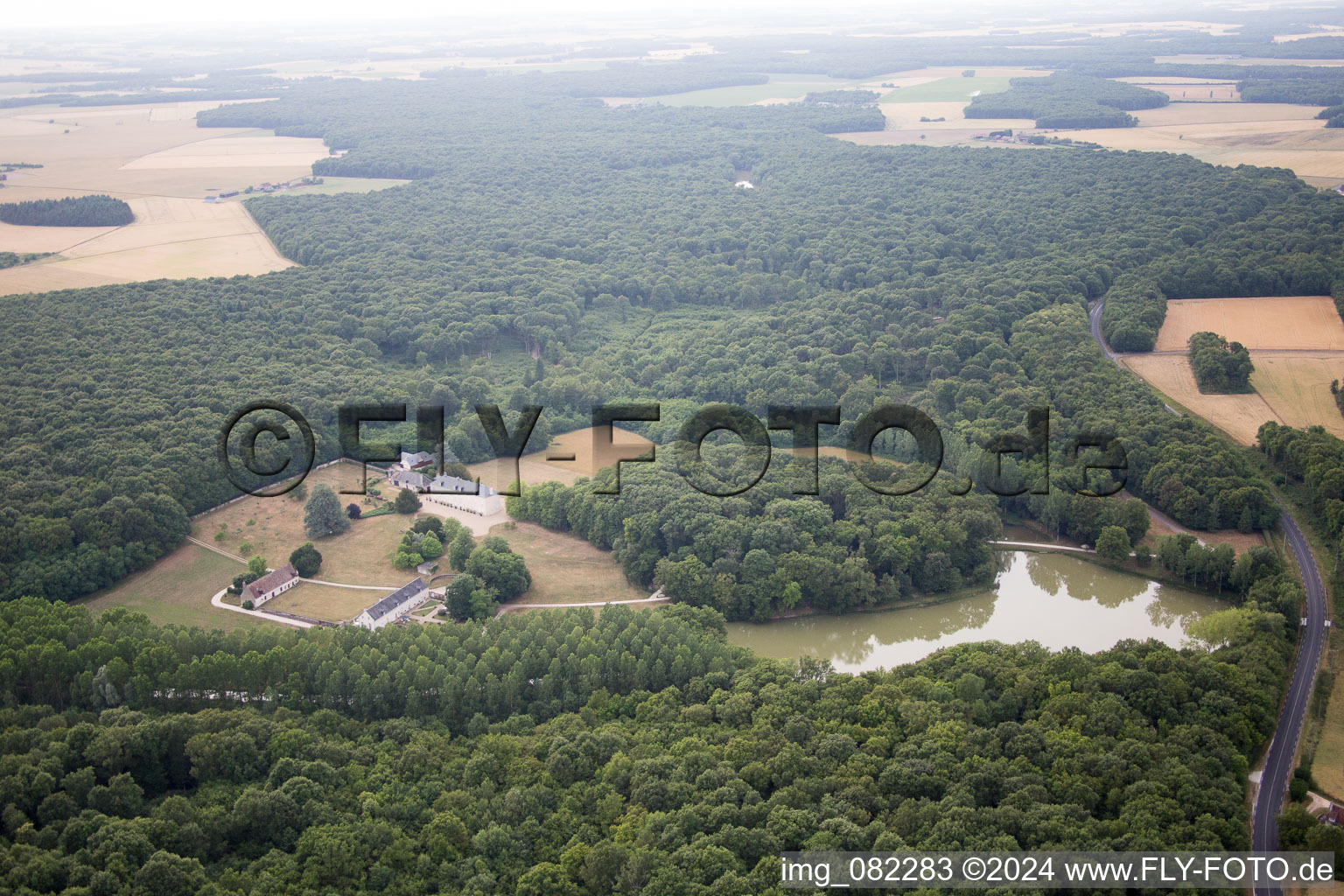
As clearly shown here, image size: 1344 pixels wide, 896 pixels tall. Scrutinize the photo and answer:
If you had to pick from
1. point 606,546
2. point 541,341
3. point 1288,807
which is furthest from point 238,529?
point 1288,807

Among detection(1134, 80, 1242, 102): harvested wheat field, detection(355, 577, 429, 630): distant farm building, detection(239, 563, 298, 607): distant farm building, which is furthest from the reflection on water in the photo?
detection(1134, 80, 1242, 102): harvested wheat field

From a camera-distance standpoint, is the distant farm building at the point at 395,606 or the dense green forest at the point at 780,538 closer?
the distant farm building at the point at 395,606

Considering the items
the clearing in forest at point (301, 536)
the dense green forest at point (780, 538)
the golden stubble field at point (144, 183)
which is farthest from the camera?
the golden stubble field at point (144, 183)

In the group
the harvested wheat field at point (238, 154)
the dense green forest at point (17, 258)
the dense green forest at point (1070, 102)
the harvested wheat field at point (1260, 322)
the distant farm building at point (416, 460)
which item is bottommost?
the distant farm building at point (416, 460)

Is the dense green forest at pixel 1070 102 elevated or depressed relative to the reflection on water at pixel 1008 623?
elevated

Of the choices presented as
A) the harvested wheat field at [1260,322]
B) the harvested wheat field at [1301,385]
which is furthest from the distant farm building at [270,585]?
the harvested wheat field at [1260,322]

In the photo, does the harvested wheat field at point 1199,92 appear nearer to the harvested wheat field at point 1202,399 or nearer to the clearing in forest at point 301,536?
the harvested wheat field at point 1202,399

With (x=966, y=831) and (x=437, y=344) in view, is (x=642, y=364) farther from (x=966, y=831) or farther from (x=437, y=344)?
(x=966, y=831)

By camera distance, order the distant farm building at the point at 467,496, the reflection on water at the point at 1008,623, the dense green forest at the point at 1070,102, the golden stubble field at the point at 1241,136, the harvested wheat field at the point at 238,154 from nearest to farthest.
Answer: the reflection on water at the point at 1008,623 < the distant farm building at the point at 467,496 < the golden stubble field at the point at 1241,136 < the harvested wheat field at the point at 238,154 < the dense green forest at the point at 1070,102
